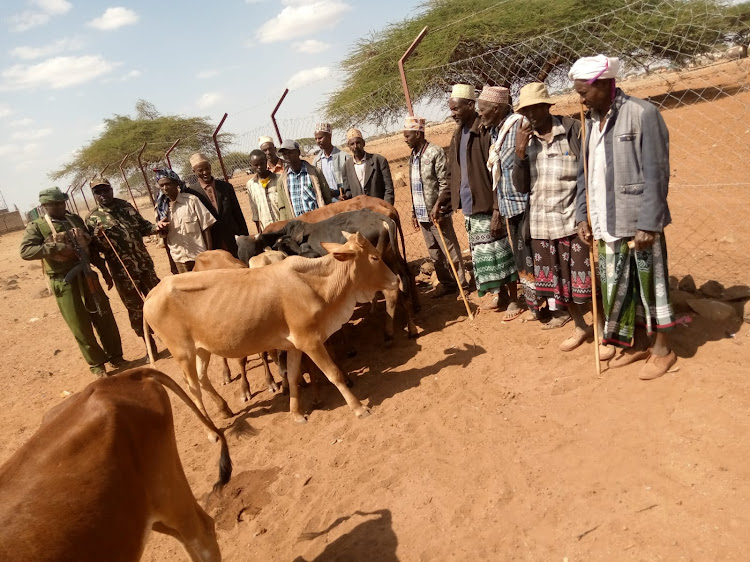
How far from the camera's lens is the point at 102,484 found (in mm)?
2451

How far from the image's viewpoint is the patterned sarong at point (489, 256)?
19.4ft

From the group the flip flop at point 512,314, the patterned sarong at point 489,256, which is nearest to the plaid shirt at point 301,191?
the patterned sarong at point 489,256

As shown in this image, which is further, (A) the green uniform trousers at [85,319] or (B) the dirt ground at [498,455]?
(A) the green uniform trousers at [85,319]

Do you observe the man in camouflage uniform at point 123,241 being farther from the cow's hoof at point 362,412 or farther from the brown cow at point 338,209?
the cow's hoof at point 362,412

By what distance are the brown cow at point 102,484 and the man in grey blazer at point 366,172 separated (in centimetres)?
476

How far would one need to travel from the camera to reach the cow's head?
500 cm

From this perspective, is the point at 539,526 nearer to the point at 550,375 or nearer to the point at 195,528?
the point at 550,375

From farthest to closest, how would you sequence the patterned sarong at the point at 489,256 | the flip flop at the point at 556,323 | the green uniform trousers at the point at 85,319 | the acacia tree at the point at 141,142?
the acacia tree at the point at 141,142, the green uniform trousers at the point at 85,319, the patterned sarong at the point at 489,256, the flip flop at the point at 556,323

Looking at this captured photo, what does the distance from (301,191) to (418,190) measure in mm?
1684

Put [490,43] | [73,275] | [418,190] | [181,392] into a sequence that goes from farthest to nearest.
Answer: [490,43]
[73,275]
[418,190]
[181,392]

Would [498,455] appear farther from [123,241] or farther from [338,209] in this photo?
[123,241]

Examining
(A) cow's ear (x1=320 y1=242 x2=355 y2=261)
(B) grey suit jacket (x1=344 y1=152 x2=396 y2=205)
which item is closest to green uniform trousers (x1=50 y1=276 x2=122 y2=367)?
(B) grey suit jacket (x1=344 y1=152 x2=396 y2=205)

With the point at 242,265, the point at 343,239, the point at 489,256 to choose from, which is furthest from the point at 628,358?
the point at 242,265

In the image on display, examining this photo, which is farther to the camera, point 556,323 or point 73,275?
point 73,275
